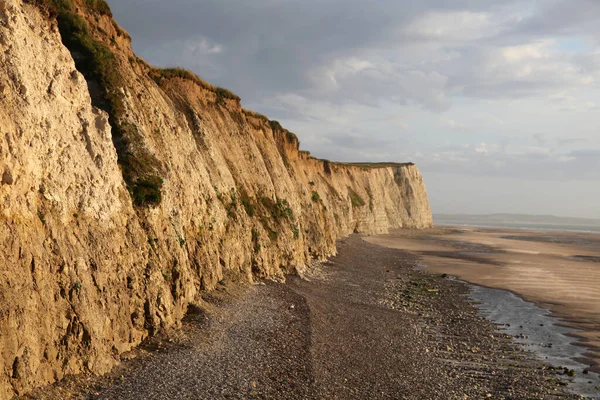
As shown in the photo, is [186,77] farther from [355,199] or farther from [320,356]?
[355,199]

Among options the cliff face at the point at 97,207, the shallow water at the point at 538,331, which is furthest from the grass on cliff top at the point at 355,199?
the cliff face at the point at 97,207

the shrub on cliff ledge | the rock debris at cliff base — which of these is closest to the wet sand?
the rock debris at cliff base

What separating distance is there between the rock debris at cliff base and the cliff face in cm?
109

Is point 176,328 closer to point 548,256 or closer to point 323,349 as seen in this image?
point 323,349

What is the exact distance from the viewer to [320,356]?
16.1 m

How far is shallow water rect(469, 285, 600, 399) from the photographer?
16.7 m

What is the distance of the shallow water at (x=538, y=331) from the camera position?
1665cm

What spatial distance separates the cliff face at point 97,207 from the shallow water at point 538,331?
12512 mm

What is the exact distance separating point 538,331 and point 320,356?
12793mm

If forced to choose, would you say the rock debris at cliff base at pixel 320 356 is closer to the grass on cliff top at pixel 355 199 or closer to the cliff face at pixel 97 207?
the cliff face at pixel 97 207

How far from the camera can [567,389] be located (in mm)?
15578

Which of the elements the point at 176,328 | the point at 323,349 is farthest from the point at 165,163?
the point at 323,349

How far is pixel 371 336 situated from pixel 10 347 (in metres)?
13.2

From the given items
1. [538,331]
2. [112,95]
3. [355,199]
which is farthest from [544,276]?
[355,199]
